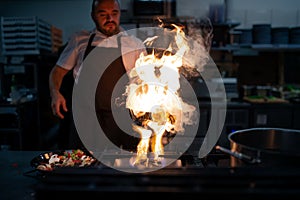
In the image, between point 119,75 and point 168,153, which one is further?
point 119,75

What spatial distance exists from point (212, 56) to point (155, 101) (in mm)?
3070

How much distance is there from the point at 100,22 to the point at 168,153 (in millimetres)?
1235

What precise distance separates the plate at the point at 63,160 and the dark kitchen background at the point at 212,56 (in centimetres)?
223

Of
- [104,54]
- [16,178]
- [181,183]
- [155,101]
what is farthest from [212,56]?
[181,183]

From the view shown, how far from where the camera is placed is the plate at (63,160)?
1.21 metres

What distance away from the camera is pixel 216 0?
4039mm

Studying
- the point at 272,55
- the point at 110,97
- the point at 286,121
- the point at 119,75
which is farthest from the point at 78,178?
the point at 272,55

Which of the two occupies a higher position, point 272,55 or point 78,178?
point 272,55

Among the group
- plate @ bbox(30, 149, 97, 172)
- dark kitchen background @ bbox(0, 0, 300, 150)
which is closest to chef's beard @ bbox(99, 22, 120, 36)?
plate @ bbox(30, 149, 97, 172)

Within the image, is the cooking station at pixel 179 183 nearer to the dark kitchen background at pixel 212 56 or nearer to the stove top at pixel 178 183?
the stove top at pixel 178 183

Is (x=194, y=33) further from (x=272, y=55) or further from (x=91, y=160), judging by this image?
(x=91, y=160)

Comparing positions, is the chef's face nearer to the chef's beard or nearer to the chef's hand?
the chef's beard

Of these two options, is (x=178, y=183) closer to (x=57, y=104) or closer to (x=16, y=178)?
(x=16, y=178)

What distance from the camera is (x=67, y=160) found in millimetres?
1310
